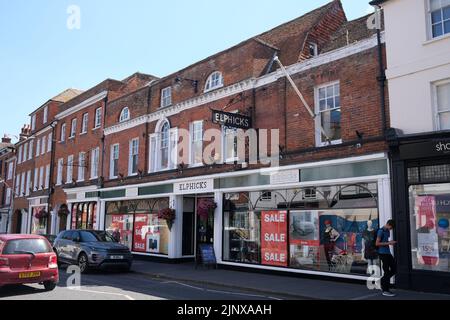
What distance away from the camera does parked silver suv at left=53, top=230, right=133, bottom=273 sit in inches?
590

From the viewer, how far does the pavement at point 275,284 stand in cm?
1020

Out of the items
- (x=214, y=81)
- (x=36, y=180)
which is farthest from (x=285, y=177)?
(x=36, y=180)

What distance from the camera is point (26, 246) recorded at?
1074 cm

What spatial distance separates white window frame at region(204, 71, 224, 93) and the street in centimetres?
851

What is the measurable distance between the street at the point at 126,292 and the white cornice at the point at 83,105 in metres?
15.4

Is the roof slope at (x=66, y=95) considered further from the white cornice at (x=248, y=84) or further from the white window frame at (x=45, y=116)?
the white cornice at (x=248, y=84)

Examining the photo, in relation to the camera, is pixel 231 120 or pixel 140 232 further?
pixel 140 232

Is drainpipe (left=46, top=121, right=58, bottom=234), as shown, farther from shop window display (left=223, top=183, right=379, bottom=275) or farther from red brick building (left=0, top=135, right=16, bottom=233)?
shop window display (left=223, top=183, right=379, bottom=275)

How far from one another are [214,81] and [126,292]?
10.4 m

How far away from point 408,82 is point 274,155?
518 centimetres

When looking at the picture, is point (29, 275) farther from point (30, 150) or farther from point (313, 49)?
point (30, 150)

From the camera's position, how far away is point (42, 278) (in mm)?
10555

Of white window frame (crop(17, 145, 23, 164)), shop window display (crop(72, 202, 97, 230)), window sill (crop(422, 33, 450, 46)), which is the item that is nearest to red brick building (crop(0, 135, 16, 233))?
white window frame (crop(17, 145, 23, 164))

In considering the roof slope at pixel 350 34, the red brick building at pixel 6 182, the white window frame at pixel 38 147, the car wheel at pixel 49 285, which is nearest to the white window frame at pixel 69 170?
the white window frame at pixel 38 147
